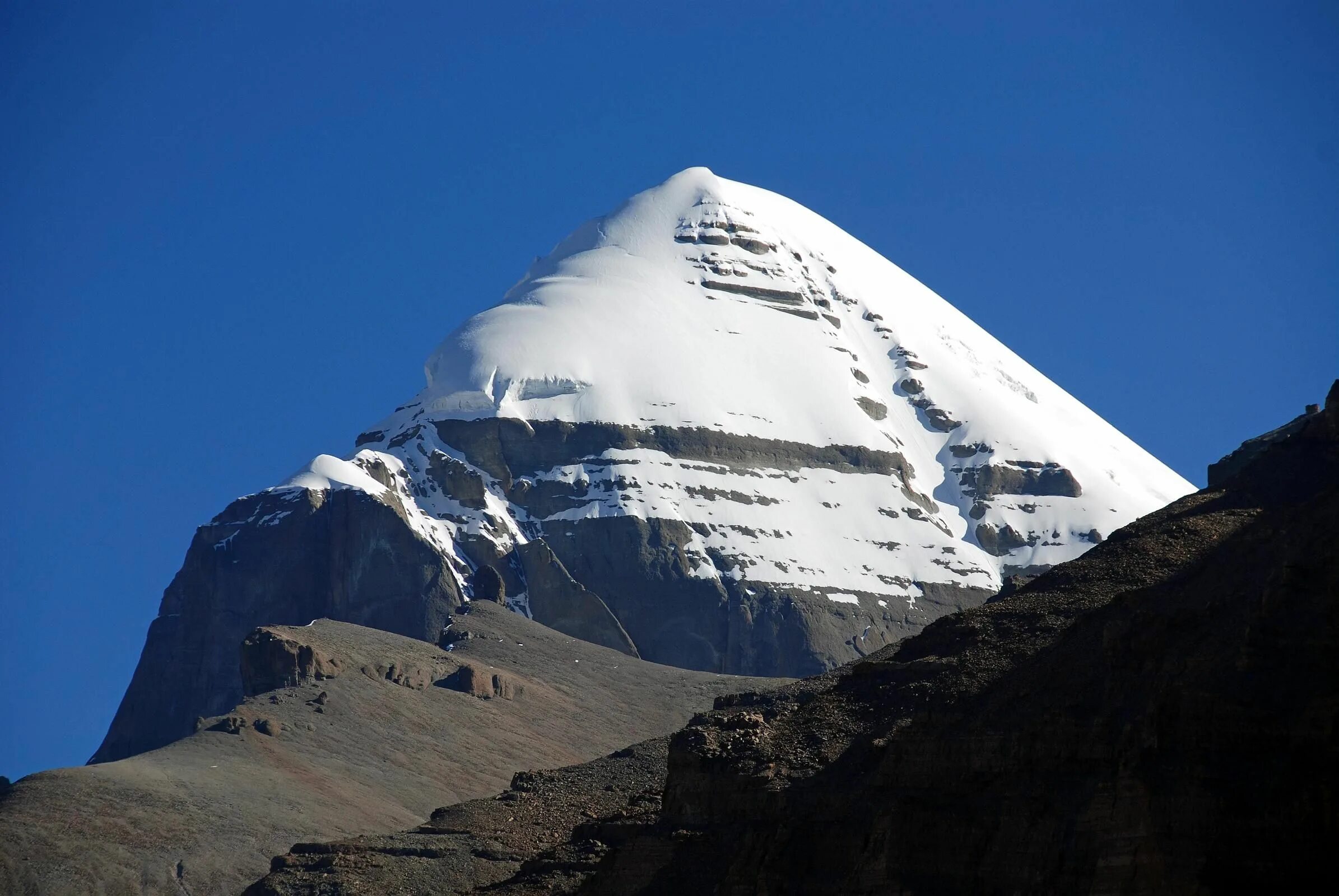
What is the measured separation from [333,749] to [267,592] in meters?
55.5

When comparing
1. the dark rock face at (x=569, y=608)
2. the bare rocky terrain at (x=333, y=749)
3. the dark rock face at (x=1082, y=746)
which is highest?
the dark rock face at (x=569, y=608)

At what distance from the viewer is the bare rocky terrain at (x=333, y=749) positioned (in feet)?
351

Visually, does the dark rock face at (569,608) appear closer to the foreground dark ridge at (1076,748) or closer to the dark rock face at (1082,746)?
the foreground dark ridge at (1076,748)

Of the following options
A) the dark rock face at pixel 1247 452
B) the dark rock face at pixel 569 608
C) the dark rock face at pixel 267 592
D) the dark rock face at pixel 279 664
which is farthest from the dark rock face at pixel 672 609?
the dark rock face at pixel 1247 452

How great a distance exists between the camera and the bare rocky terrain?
107000mm

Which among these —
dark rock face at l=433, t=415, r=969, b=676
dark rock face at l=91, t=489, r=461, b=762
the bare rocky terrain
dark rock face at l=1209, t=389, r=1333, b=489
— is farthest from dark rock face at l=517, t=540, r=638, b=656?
dark rock face at l=1209, t=389, r=1333, b=489

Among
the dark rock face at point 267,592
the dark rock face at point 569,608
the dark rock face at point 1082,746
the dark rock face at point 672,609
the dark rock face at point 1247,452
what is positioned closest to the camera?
the dark rock face at point 1082,746

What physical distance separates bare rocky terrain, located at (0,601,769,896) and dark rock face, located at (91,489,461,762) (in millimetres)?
8538

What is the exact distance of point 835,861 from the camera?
178 feet

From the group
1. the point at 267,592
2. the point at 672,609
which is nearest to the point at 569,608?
the point at 672,609

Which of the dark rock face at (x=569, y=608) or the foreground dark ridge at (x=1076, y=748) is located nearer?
the foreground dark ridge at (x=1076, y=748)

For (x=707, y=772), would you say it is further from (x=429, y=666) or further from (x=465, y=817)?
(x=429, y=666)

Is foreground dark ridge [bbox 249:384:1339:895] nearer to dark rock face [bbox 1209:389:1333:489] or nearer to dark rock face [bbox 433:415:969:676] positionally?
dark rock face [bbox 1209:389:1333:489]

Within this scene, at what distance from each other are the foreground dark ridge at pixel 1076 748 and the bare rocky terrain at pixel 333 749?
124 feet
